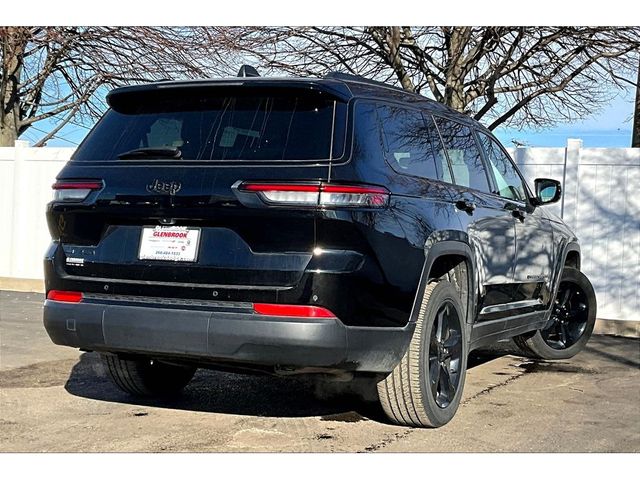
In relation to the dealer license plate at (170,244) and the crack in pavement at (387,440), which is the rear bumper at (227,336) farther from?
the crack in pavement at (387,440)

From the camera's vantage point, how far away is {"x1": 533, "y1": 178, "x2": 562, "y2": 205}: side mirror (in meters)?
6.45

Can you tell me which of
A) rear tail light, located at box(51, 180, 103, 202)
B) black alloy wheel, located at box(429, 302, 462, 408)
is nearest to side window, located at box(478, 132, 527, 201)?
black alloy wheel, located at box(429, 302, 462, 408)

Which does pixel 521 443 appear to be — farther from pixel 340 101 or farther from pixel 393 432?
pixel 340 101

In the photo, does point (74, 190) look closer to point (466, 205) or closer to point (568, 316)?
point (466, 205)

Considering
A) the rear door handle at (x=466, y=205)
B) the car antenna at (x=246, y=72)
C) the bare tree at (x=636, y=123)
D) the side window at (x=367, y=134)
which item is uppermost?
the bare tree at (x=636, y=123)

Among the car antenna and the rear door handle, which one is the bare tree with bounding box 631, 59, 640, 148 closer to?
the rear door handle

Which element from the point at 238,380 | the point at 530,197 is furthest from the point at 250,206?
the point at 530,197

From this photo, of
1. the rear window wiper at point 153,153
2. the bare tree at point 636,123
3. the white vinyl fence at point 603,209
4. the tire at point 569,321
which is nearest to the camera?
the rear window wiper at point 153,153

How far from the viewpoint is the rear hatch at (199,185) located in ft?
11.9

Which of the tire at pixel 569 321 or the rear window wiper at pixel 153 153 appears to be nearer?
the rear window wiper at pixel 153 153

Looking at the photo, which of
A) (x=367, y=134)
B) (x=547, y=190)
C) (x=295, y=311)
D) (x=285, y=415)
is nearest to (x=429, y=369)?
(x=285, y=415)

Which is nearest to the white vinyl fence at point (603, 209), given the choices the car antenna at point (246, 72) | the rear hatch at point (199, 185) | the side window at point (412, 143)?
the side window at point (412, 143)

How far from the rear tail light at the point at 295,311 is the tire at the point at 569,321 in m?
4.00

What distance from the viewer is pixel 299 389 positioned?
548 cm
